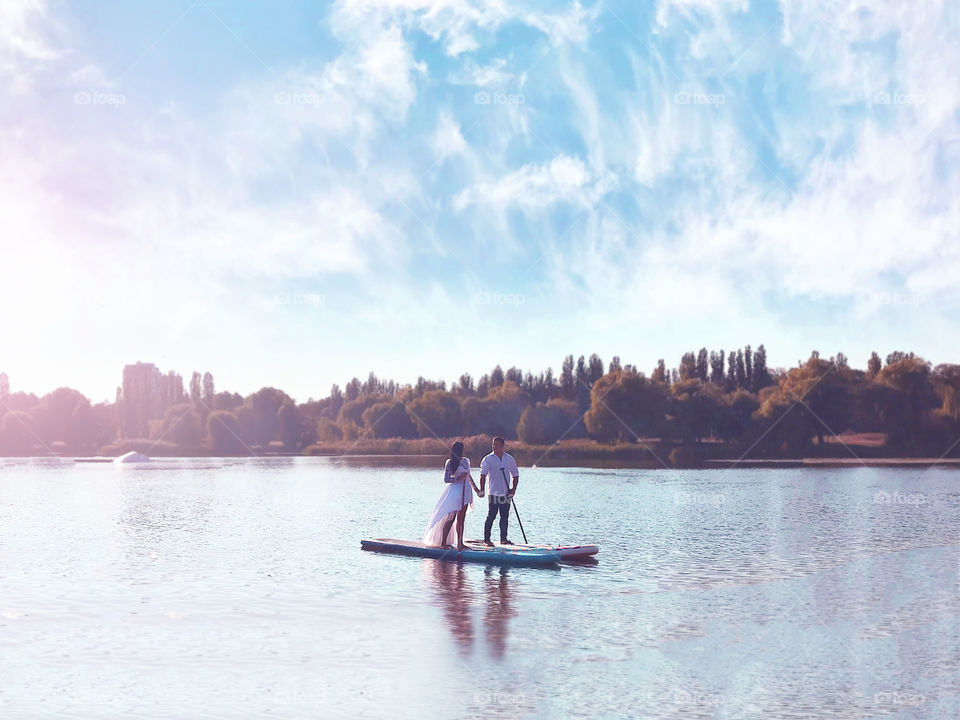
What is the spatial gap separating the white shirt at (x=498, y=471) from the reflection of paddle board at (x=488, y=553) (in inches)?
68.3

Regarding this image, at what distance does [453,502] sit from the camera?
29562mm

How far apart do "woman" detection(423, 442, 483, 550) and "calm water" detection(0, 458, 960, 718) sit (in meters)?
1.33

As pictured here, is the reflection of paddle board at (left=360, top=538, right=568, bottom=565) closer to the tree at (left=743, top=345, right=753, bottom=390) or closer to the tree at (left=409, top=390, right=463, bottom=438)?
the tree at (left=409, top=390, right=463, bottom=438)

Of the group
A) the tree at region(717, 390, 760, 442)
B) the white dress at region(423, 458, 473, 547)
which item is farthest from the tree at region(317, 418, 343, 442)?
the white dress at region(423, 458, 473, 547)

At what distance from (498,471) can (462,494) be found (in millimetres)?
1606

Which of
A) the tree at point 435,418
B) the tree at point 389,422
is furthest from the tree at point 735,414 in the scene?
the tree at point 389,422

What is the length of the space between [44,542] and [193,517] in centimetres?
1222

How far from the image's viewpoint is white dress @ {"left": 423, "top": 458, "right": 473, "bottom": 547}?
29031 millimetres

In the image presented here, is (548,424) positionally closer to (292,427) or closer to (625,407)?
(625,407)

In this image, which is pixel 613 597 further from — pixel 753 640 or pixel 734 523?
pixel 734 523

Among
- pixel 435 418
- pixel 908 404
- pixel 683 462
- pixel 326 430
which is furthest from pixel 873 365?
pixel 326 430

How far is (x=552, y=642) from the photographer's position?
17.9m

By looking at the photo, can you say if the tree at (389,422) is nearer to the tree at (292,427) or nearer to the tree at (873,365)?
the tree at (292,427)

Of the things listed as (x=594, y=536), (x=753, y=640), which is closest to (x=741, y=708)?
(x=753, y=640)
